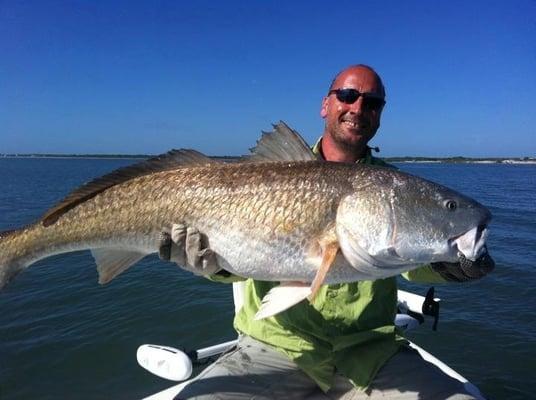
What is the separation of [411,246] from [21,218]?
21.1 m

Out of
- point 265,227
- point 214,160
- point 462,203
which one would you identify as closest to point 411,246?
point 462,203

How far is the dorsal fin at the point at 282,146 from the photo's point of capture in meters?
3.26

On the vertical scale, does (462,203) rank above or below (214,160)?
below

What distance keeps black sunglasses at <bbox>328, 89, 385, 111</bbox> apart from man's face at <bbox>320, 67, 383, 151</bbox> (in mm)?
14

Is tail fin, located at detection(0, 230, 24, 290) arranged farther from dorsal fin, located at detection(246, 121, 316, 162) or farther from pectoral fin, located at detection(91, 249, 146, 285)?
dorsal fin, located at detection(246, 121, 316, 162)

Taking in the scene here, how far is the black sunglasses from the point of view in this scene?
4086mm

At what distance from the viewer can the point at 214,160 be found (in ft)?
11.1

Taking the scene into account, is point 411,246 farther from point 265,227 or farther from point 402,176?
point 265,227

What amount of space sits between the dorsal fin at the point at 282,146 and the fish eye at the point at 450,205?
964 millimetres

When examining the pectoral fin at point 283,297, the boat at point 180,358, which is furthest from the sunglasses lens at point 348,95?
the boat at point 180,358

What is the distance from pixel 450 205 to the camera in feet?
9.27

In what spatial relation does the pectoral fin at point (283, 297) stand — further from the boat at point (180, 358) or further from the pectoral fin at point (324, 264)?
the boat at point (180, 358)

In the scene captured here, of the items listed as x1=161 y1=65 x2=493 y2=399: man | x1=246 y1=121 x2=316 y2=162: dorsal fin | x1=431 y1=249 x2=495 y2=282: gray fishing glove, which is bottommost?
x1=161 y1=65 x2=493 y2=399: man

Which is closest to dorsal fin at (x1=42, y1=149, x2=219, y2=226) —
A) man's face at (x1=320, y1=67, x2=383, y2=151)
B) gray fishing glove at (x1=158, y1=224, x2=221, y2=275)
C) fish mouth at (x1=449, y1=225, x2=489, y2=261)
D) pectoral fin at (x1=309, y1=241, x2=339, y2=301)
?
gray fishing glove at (x1=158, y1=224, x2=221, y2=275)
